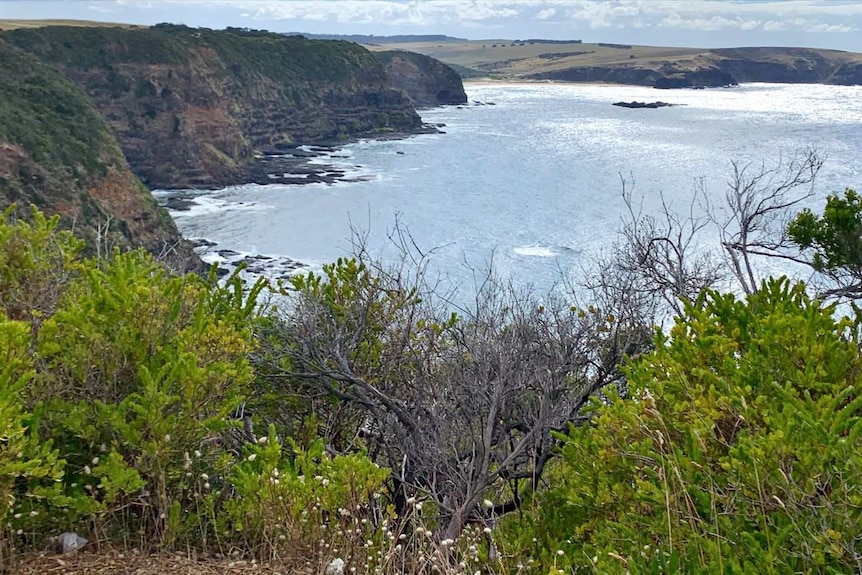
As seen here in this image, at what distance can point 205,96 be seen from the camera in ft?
183

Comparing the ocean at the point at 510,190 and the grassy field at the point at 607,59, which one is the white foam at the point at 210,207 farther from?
the grassy field at the point at 607,59

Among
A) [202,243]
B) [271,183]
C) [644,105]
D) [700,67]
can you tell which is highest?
[700,67]

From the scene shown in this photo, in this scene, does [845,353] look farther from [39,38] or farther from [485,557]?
[39,38]

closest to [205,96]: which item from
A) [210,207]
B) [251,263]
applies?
[210,207]

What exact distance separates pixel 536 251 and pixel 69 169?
20.7 meters

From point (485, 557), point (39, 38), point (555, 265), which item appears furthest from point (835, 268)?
point (39, 38)

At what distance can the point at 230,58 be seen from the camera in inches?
2625

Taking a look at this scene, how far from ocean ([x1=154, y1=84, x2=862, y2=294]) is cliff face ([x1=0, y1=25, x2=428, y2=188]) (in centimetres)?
367

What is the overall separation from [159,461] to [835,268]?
7.24 m

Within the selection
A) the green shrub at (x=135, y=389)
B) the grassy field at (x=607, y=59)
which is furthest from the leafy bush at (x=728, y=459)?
the grassy field at (x=607, y=59)

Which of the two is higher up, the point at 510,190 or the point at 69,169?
the point at 69,169

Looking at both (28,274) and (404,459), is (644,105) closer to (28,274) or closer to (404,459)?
(28,274)

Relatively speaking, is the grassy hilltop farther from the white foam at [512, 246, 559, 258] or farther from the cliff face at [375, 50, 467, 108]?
the white foam at [512, 246, 559, 258]

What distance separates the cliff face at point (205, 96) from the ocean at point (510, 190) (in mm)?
3670
